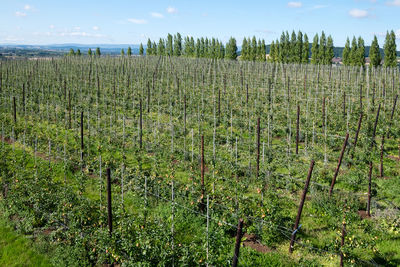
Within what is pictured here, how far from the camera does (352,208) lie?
8.80 m

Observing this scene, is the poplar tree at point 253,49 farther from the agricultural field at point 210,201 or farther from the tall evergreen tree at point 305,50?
the agricultural field at point 210,201

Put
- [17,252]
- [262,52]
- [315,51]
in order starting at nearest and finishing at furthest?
[17,252] < [315,51] < [262,52]

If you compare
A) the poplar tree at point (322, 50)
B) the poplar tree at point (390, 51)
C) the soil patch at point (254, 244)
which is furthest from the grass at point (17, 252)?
the poplar tree at point (322, 50)

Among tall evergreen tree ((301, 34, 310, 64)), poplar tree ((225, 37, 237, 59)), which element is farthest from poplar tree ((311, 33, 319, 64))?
poplar tree ((225, 37, 237, 59))

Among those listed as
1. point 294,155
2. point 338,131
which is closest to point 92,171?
point 294,155

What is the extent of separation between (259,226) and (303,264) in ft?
5.87

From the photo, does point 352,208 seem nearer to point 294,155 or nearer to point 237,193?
point 237,193

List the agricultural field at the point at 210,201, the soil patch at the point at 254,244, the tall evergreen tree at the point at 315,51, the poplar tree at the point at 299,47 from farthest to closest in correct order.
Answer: the poplar tree at the point at 299,47 → the tall evergreen tree at the point at 315,51 → the soil patch at the point at 254,244 → the agricultural field at the point at 210,201

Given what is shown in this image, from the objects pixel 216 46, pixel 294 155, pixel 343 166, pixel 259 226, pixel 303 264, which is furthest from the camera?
pixel 216 46

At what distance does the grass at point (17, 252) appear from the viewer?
7.85 metres

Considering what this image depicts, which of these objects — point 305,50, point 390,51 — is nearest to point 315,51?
point 305,50

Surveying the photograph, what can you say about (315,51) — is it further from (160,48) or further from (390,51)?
(160,48)

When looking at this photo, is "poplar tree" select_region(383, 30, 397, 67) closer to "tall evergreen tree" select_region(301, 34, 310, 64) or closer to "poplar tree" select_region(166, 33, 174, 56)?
"tall evergreen tree" select_region(301, 34, 310, 64)

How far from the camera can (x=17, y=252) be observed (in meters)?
8.23
